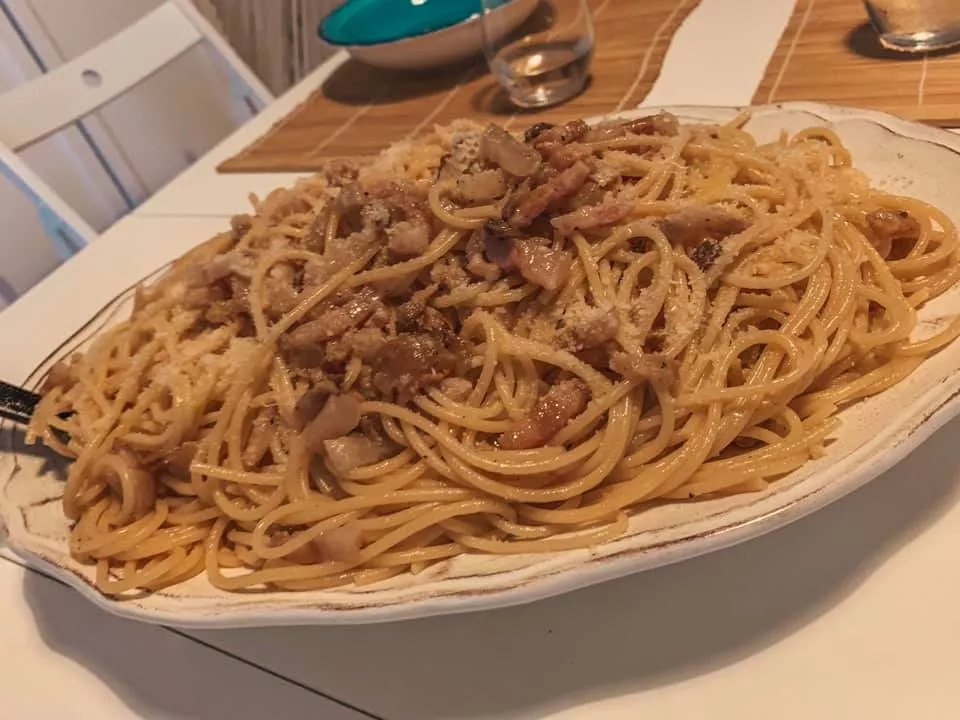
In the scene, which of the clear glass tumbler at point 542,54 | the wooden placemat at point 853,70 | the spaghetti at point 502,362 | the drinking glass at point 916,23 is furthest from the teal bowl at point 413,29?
the spaghetti at point 502,362

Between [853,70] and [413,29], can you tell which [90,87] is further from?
[853,70]

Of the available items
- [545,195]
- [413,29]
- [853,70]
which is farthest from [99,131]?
[545,195]

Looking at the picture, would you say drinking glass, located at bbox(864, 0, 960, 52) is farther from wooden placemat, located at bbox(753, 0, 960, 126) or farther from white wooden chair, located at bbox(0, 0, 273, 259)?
white wooden chair, located at bbox(0, 0, 273, 259)

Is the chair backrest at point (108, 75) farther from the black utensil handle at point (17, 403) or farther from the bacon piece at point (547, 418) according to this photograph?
the bacon piece at point (547, 418)

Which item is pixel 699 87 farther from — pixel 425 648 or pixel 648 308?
pixel 425 648

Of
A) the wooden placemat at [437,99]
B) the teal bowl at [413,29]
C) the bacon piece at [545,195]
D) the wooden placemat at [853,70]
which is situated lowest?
the wooden placemat at [437,99]

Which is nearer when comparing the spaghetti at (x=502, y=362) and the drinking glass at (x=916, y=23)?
the spaghetti at (x=502, y=362)

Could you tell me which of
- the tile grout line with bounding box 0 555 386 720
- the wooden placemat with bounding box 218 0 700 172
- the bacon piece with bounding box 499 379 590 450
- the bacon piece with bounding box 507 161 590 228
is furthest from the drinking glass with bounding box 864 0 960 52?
the tile grout line with bounding box 0 555 386 720
